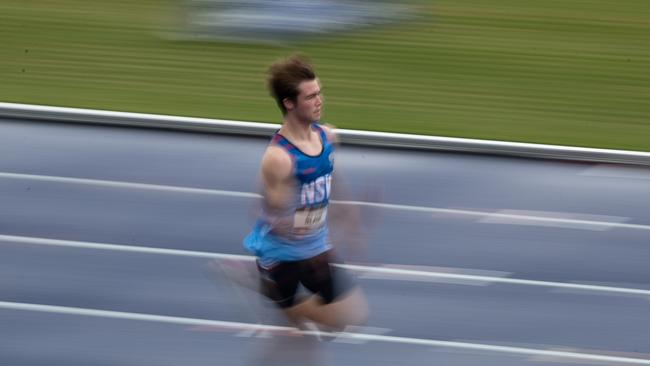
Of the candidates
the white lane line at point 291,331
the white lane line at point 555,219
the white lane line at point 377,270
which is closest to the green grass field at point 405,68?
the white lane line at point 555,219

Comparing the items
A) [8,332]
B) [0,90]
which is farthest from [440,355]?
[0,90]

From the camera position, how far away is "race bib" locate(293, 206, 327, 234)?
623 centimetres

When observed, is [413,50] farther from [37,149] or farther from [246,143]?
[37,149]

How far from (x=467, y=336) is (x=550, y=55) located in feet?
30.4

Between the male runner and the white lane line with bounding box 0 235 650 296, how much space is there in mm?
2717

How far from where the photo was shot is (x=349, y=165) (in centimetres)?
1209

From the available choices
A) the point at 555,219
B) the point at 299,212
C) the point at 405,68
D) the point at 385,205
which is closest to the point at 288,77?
the point at 299,212

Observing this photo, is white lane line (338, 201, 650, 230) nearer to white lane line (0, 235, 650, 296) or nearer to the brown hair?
white lane line (0, 235, 650, 296)

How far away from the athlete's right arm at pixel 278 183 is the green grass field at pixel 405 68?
718 cm

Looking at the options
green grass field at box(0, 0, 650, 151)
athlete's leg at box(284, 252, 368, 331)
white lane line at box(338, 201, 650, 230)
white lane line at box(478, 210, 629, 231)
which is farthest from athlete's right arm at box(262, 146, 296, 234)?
green grass field at box(0, 0, 650, 151)

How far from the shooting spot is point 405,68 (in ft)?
52.7

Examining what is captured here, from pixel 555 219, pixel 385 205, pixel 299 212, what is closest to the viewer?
pixel 299 212

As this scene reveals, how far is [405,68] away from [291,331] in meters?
8.76

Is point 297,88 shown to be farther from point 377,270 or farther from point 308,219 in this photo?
point 377,270
